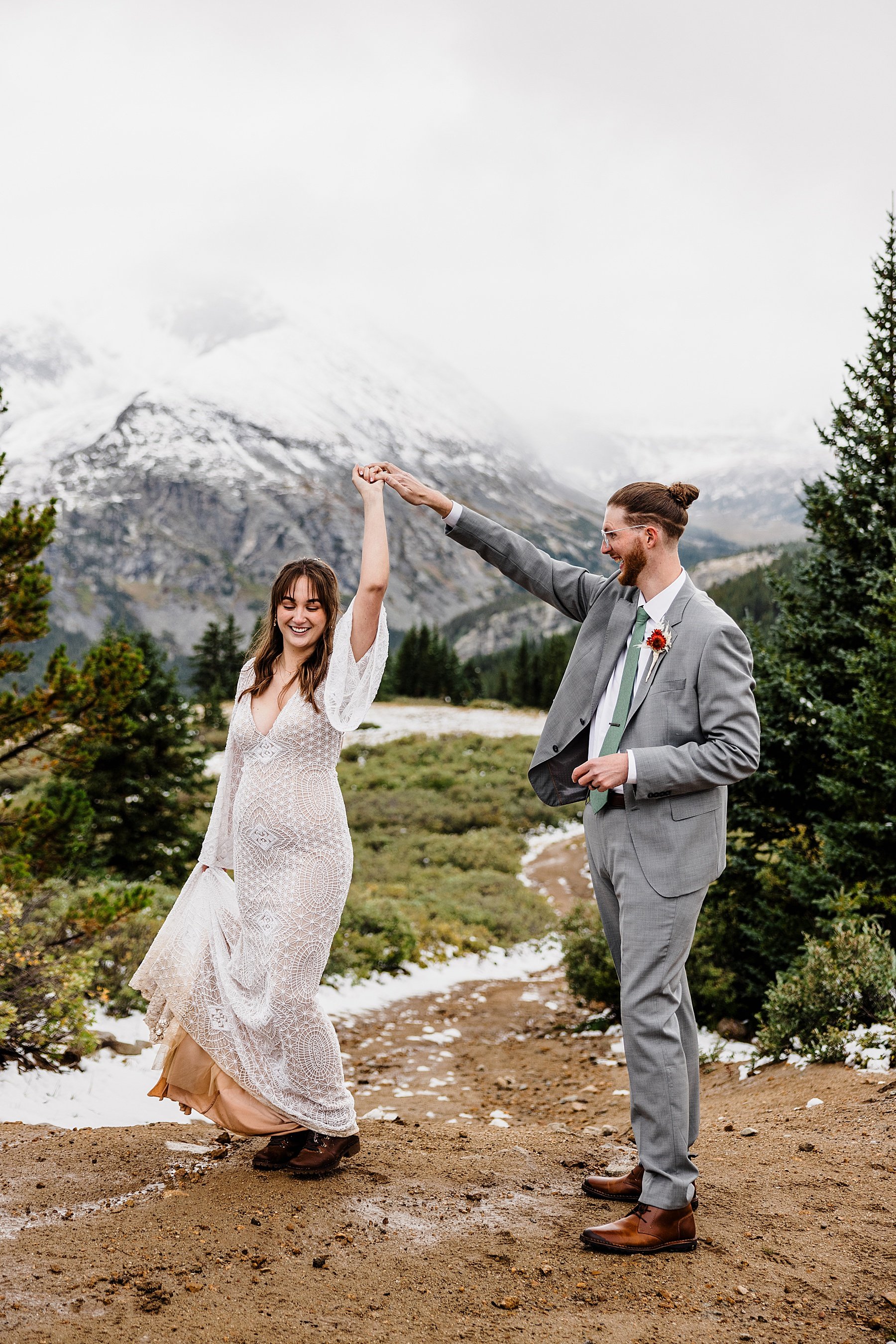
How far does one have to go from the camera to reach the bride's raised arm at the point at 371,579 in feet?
12.7

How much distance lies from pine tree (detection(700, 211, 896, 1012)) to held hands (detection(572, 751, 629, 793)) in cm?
517

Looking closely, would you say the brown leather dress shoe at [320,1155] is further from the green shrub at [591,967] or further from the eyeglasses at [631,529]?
the green shrub at [591,967]

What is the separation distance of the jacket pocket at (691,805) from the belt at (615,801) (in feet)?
0.59

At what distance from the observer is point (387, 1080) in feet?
25.6

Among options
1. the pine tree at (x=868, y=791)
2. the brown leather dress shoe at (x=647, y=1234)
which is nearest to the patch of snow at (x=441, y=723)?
the pine tree at (x=868, y=791)

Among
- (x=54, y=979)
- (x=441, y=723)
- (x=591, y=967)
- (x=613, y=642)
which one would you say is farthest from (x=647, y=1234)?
(x=441, y=723)

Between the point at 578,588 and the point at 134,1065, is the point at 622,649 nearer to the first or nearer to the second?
the point at 578,588

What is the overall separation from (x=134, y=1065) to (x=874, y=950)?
205 inches

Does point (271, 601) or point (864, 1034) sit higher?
point (271, 601)

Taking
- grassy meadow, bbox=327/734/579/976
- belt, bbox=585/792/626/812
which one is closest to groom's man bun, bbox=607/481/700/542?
belt, bbox=585/792/626/812

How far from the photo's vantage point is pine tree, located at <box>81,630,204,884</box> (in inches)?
640

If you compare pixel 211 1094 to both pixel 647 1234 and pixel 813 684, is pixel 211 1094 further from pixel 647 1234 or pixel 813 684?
pixel 813 684

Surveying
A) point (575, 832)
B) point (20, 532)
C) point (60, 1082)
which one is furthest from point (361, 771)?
point (60, 1082)

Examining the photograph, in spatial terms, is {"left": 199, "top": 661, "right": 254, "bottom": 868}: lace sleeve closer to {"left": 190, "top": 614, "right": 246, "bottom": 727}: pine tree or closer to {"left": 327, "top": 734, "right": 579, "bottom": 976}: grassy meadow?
{"left": 327, "top": 734, "right": 579, "bottom": 976}: grassy meadow
